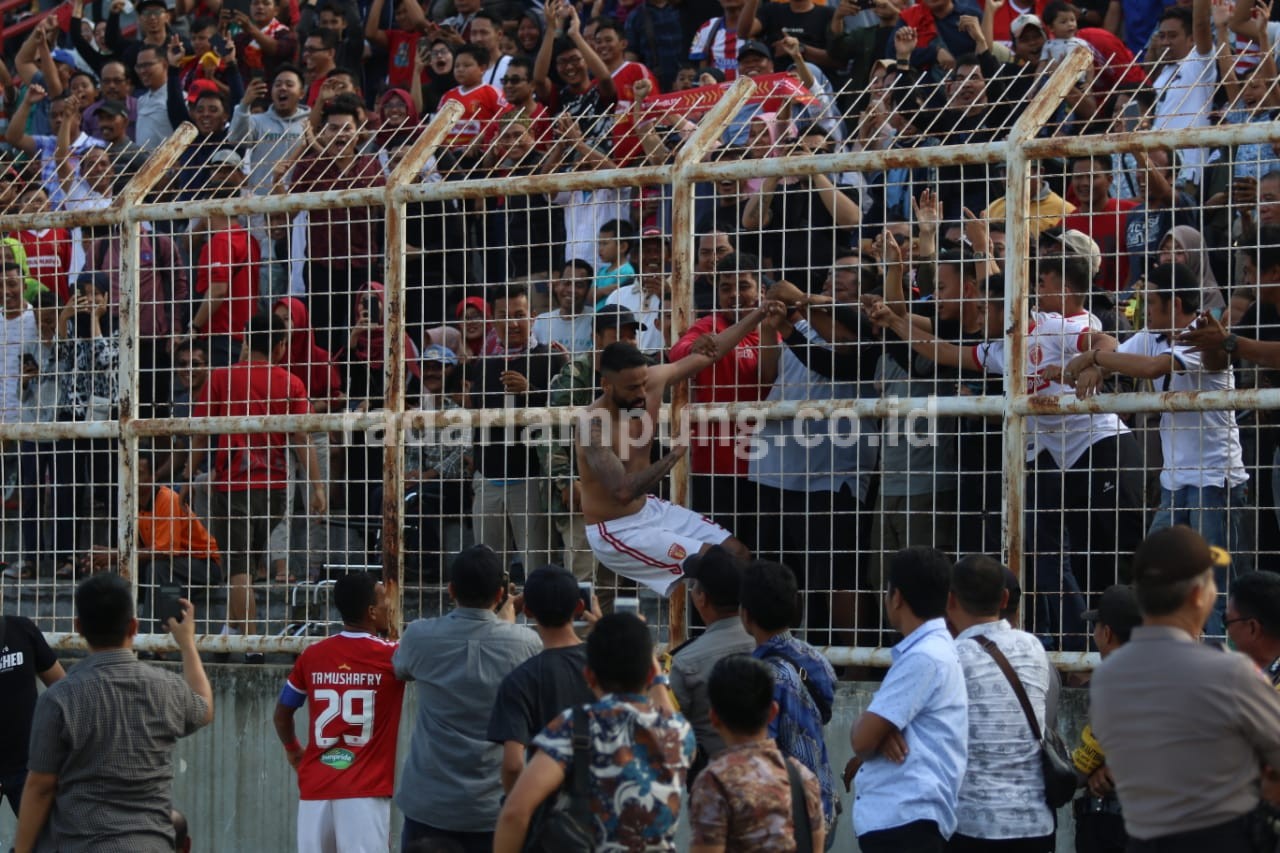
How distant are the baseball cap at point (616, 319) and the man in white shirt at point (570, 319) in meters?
0.04

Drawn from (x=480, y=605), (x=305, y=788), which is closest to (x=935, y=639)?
(x=480, y=605)

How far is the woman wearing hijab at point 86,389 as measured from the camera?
30.9 feet

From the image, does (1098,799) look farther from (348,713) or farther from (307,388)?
(307,388)

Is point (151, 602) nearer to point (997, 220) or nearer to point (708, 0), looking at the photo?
point (997, 220)

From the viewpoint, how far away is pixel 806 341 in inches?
322

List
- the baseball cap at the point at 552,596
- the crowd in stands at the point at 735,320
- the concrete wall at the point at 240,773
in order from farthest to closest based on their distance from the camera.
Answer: the concrete wall at the point at 240,773
the crowd in stands at the point at 735,320
the baseball cap at the point at 552,596

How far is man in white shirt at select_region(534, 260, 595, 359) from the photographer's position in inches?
333

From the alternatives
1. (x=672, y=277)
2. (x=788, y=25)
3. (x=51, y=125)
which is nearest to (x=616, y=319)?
(x=672, y=277)

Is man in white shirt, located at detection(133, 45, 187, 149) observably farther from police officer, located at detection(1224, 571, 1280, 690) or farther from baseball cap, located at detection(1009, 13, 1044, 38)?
police officer, located at detection(1224, 571, 1280, 690)

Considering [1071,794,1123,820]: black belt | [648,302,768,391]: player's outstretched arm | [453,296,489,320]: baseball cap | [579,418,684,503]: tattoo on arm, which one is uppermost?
[453,296,489,320]: baseball cap

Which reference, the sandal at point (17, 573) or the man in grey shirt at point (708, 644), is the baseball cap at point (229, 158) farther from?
the man in grey shirt at point (708, 644)

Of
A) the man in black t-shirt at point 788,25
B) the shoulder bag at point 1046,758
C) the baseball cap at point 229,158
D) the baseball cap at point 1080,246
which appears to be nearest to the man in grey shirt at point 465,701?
the shoulder bag at point 1046,758

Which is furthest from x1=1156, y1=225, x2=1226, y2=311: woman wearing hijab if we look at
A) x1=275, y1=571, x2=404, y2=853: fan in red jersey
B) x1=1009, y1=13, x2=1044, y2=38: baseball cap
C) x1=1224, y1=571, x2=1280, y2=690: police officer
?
x1=1009, y1=13, x2=1044, y2=38: baseball cap

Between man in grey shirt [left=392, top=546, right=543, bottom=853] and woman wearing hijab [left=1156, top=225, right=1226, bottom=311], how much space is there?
3.03 m
